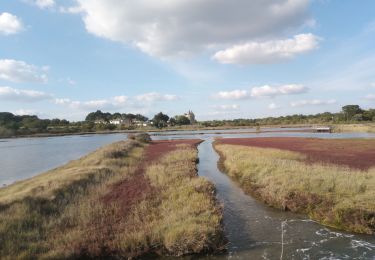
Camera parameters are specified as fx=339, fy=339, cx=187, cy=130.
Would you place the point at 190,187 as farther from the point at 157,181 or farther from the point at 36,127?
the point at 36,127

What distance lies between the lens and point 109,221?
1546 cm

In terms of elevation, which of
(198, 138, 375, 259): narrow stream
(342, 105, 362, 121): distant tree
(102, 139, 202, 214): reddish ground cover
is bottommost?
(198, 138, 375, 259): narrow stream

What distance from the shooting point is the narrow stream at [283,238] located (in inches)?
499

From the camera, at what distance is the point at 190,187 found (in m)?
20.9

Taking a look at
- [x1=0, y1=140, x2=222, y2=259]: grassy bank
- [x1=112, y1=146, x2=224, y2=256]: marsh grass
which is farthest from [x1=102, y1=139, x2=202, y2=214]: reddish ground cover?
[x1=112, y1=146, x2=224, y2=256]: marsh grass

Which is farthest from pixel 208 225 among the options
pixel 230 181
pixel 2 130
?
pixel 2 130

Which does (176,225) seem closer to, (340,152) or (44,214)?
(44,214)

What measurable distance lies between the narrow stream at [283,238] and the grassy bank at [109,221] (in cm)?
110

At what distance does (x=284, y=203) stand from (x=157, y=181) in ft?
31.1

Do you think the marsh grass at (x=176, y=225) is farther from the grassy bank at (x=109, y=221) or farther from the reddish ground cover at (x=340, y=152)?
the reddish ground cover at (x=340, y=152)

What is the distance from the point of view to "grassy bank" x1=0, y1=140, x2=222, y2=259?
12.6 meters

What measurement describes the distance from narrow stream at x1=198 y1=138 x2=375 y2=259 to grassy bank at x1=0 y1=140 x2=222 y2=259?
3.62 ft

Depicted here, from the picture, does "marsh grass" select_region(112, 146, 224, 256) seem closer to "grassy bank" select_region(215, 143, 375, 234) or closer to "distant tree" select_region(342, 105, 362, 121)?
"grassy bank" select_region(215, 143, 375, 234)

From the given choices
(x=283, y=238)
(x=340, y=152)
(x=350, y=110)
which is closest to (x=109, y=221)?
(x=283, y=238)
